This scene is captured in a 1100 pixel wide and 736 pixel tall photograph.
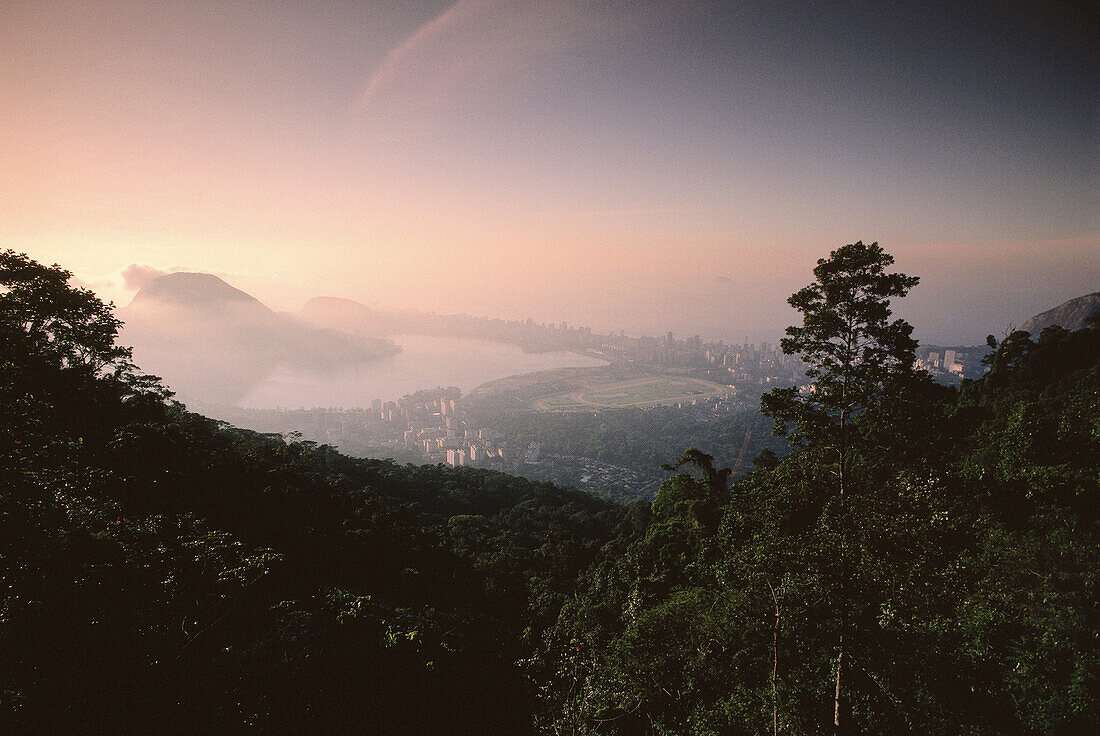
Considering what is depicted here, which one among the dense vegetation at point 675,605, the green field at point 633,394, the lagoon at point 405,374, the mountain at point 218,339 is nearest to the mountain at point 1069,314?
the green field at point 633,394

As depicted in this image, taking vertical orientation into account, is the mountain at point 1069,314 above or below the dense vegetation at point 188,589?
above

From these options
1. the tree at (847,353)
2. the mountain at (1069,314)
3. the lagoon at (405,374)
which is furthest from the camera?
the lagoon at (405,374)

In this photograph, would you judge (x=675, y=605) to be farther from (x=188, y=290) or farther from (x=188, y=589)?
(x=188, y=290)

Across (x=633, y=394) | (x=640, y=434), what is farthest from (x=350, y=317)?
(x=640, y=434)

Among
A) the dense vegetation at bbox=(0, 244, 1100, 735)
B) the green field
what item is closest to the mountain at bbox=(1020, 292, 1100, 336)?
the green field

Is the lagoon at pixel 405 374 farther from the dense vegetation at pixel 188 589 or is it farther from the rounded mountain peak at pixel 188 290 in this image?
the dense vegetation at pixel 188 589

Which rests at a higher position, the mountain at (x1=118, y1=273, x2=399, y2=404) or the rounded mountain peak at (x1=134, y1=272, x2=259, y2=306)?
the rounded mountain peak at (x1=134, y1=272, x2=259, y2=306)

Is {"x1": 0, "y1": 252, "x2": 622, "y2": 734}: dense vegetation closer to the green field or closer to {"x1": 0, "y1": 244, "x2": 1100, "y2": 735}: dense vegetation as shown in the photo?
{"x1": 0, "y1": 244, "x2": 1100, "y2": 735}: dense vegetation

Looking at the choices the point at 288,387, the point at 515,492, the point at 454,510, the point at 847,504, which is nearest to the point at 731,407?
the point at 515,492
